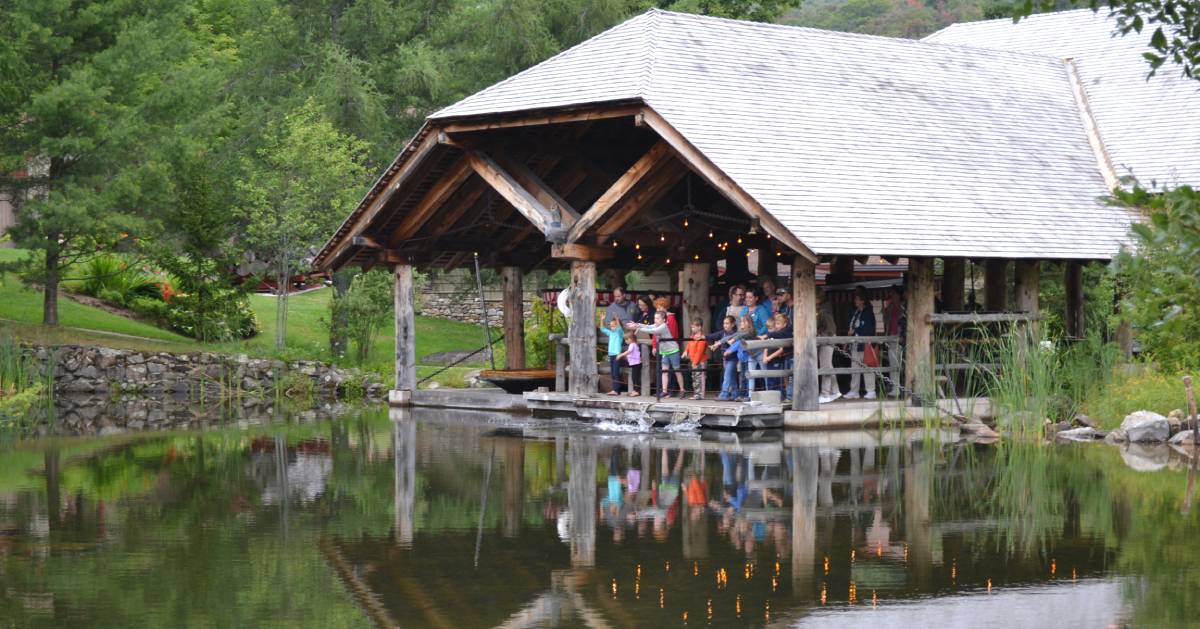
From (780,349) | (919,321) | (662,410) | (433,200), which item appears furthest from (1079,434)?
(433,200)

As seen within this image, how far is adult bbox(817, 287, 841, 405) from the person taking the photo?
22.1 metres

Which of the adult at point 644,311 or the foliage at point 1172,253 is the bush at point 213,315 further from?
the foliage at point 1172,253

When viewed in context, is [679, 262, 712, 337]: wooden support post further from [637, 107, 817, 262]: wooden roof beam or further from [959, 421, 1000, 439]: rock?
[959, 421, 1000, 439]: rock

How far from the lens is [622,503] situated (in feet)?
44.8

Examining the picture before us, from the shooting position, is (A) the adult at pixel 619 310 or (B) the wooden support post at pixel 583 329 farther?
(A) the adult at pixel 619 310

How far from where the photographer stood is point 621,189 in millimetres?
21797

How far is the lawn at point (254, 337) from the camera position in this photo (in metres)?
29.9

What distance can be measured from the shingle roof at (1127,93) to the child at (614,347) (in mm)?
8045

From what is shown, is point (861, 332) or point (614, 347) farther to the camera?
point (614, 347)

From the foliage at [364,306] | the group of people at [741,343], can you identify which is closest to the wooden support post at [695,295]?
the group of people at [741,343]

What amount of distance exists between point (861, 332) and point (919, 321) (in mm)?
1135

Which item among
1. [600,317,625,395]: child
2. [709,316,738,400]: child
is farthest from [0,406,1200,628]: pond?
[600,317,625,395]: child

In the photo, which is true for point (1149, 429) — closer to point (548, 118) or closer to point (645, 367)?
point (645, 367)

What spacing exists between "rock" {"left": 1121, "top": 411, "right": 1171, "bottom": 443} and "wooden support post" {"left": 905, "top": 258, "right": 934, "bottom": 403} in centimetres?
337
